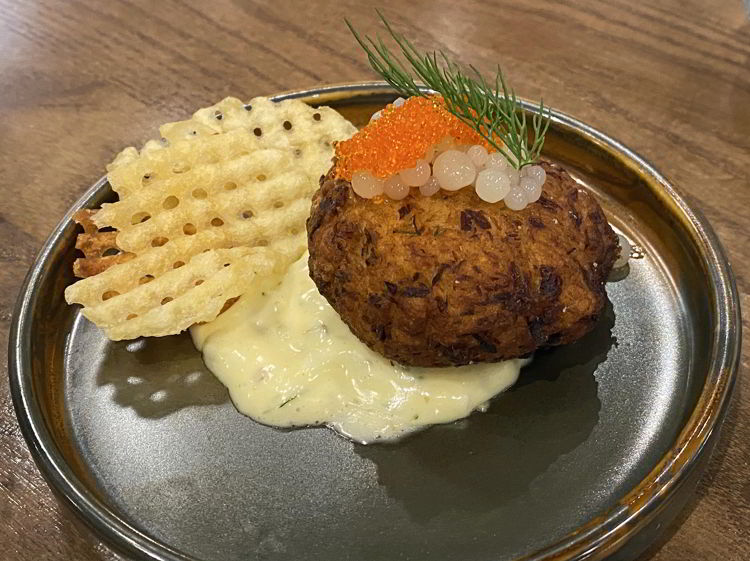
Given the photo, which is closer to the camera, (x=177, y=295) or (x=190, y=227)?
(x=177, y=295)

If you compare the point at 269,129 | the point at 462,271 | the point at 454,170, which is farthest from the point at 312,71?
the point at 462,271

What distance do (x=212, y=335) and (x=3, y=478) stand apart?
617 millimetres

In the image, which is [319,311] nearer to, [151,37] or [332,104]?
[332,104]

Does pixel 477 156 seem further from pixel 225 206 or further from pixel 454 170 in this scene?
pixel 225 206

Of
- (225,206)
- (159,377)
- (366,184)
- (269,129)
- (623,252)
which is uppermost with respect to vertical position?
(623,252)

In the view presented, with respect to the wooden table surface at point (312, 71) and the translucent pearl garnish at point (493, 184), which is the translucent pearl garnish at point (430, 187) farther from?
the wooden table surface at point (312, 71)

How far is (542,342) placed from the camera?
165 cm

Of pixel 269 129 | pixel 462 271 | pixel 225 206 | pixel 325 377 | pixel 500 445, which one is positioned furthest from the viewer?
pixel 269 129

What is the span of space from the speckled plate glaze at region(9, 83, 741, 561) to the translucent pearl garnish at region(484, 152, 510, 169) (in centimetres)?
53

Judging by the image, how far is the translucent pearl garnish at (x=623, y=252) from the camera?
202 centimetres

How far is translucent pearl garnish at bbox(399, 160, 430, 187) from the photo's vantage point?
5.25 feet

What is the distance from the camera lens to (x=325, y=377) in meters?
1.80

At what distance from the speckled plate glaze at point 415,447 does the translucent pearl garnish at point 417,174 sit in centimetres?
57

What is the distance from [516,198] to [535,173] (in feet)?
0.32
